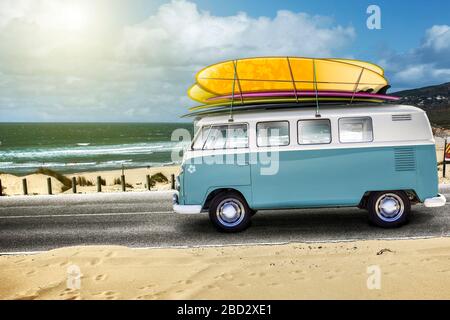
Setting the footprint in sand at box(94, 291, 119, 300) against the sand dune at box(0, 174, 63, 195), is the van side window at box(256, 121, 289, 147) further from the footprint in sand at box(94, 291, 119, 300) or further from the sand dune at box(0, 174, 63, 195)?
the sand dune at box(0, 174, 63, 195)

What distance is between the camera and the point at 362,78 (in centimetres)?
958

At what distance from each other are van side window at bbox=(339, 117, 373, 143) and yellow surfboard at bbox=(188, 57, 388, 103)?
626 mm

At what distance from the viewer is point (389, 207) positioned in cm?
998

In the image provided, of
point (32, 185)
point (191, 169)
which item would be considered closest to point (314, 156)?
point (191, 169)

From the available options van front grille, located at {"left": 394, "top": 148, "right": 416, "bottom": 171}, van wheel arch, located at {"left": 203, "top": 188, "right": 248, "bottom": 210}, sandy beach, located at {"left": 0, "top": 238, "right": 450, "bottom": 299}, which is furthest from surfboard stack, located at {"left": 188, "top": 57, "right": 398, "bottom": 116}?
sandy beach, located at {"left": 0, "top": 238, "right": 450, "bottom": 299}

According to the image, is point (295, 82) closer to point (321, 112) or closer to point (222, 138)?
point (321, 112)

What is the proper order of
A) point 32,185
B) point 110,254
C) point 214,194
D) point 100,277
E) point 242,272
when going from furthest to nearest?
point 32,185 < point 214,194 < point 110,254 < point 100,277 < point 242,272

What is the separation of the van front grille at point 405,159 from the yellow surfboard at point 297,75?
1.34 metres

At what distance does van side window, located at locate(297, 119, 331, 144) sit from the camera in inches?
378

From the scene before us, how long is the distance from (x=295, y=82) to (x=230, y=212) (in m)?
2.98

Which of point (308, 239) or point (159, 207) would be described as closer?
point (308, 239)

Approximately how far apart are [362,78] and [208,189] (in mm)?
3828
